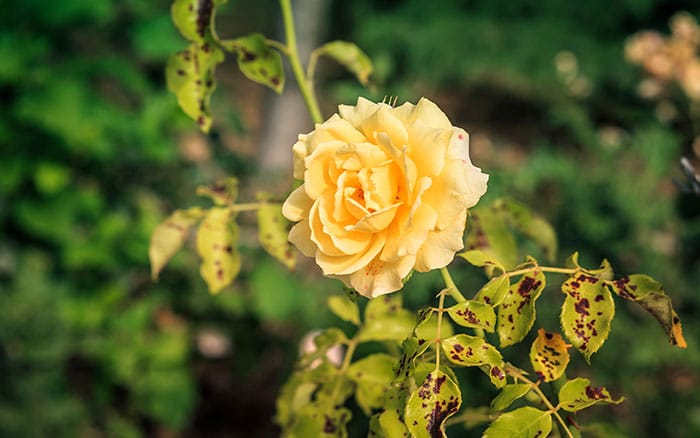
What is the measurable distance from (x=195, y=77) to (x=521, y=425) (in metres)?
0.50

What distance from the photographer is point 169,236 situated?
0.92m

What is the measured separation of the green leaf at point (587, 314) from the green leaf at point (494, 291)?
5 centimetres

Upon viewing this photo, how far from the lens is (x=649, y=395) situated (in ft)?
6.40

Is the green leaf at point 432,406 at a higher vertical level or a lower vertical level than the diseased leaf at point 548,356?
higher

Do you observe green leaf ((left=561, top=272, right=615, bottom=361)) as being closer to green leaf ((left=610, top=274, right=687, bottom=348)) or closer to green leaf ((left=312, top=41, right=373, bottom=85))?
green leaf ((left=610, top=274, right=687, bottom=348))

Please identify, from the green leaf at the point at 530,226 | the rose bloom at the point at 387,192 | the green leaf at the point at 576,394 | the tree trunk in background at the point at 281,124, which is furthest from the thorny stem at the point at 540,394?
Answer: the tree trunk in background at the point at 281,124

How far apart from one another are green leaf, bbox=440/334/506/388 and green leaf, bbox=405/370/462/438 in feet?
0.07

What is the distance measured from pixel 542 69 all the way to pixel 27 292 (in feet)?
12.3

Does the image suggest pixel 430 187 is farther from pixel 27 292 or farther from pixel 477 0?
pixel 477 0

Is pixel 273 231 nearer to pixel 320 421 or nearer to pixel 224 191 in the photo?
pixel 224 191

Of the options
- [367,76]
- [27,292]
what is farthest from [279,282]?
[367,76]

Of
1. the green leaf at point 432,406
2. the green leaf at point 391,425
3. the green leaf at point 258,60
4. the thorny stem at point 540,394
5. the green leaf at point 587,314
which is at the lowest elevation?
the green leaf at point 391,425

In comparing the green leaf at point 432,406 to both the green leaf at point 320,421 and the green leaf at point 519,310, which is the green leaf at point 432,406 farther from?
the green leaf at point 320,421

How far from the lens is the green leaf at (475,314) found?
60 cm
